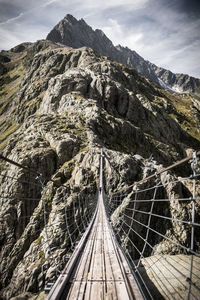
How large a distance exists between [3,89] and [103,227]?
429ft

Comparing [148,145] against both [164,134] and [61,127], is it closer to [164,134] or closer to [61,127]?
[164,134]

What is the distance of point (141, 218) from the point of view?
13.0 metres

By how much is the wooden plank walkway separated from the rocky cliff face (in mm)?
431

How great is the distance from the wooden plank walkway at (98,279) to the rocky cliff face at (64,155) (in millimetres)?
431

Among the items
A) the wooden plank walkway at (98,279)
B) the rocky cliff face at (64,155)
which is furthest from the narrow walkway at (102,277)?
the rocky cliff face at (64,155)

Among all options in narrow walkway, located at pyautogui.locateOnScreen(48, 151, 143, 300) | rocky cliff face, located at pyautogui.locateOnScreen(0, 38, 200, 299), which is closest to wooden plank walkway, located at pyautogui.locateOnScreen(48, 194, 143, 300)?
narrow walkway, located at pyautogui.locateOnScreen(48, 151, 143, 300)

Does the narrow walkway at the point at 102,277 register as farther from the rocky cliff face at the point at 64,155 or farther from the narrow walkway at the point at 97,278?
the rocky cliff face at the point at 64,155

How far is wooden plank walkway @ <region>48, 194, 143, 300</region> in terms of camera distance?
86.1 inches

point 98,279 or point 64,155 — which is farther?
point 64,155

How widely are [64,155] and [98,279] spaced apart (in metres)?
17.4

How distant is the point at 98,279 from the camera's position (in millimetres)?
2553

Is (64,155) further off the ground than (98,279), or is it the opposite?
(64,155)

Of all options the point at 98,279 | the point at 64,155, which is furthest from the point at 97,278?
the point at 64,155

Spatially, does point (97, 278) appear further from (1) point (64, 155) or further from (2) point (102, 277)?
(1) point (64, 155)
